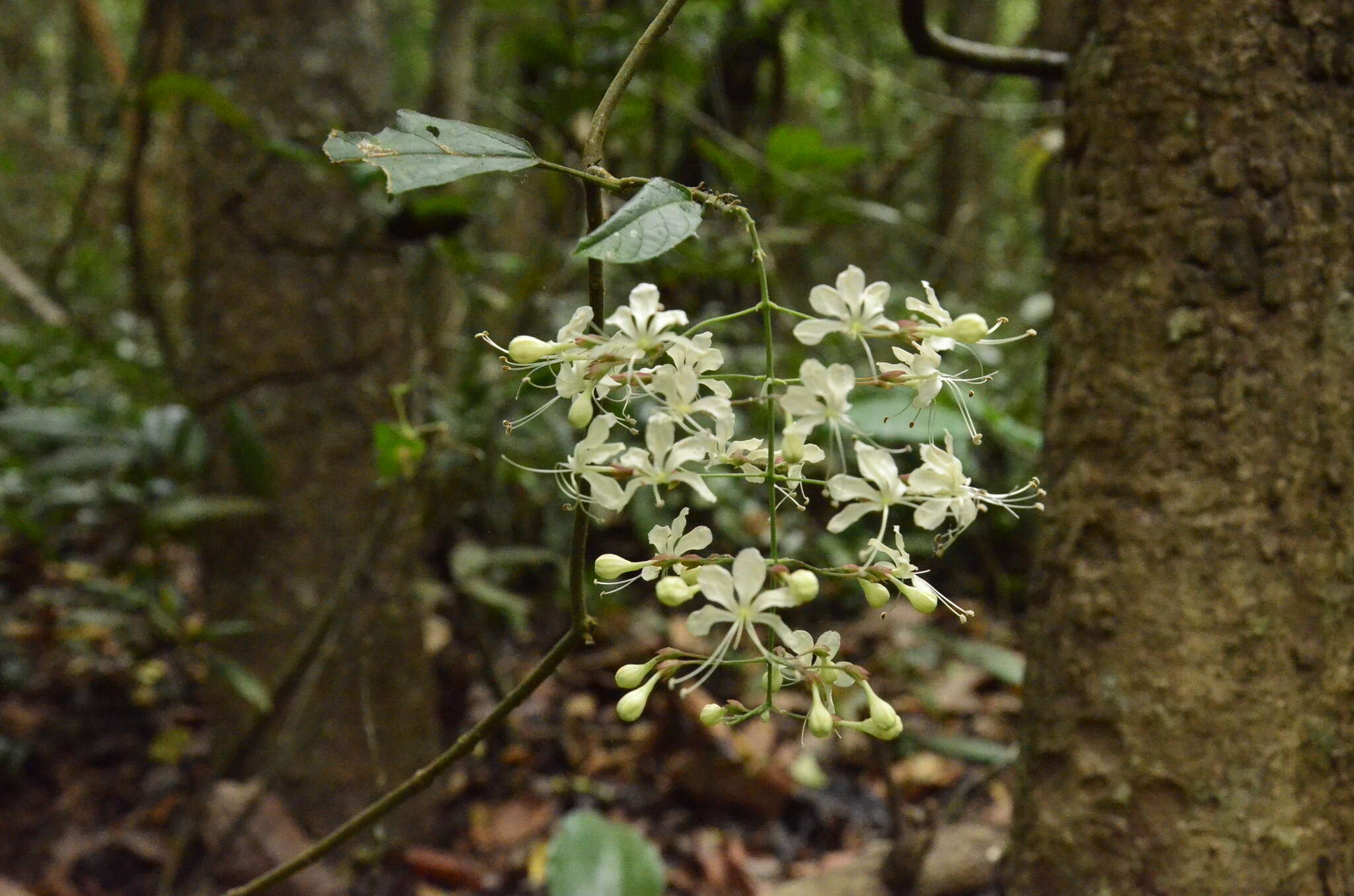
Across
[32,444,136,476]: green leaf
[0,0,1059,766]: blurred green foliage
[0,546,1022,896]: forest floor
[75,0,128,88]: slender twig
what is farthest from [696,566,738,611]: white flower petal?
[75,0,128,88]: slender twig

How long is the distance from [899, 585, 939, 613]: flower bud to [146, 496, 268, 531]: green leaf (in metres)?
1.64

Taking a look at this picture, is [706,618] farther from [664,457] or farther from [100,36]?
[100,36]

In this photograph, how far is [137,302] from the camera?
306cm

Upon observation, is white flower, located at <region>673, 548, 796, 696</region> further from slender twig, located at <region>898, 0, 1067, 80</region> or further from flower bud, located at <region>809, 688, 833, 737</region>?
slender twig, located at <region>898, 0, 1067, 80</region>

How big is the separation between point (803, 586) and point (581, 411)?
20cm

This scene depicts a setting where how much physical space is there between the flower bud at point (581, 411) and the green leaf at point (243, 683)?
1446mm

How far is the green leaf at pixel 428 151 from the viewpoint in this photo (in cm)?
61

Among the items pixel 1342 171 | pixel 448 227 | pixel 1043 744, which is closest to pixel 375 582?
pixel 448 227

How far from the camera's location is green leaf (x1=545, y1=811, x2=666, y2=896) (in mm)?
1646

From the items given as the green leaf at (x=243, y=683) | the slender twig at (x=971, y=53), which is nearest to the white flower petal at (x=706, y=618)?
the slender twig at (x=971, y=53)

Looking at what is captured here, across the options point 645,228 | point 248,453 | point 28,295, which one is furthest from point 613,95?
point 28,295

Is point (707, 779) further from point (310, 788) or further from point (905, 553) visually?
point (905, 553)

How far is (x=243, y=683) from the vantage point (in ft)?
6.18

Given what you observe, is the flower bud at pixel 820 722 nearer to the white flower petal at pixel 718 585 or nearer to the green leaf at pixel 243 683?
the white flower petal at pixel 718 585
